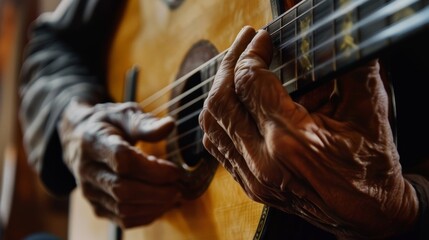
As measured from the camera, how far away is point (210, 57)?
2.41ft

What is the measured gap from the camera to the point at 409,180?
0.58 metres

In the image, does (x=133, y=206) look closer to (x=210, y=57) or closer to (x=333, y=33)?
(x=210, y=57)

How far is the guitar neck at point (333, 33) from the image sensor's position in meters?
0.40

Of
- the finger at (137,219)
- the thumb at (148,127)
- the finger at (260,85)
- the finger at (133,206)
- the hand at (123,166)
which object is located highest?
the finger at (260,85)

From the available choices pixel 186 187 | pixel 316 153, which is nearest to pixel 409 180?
pixel 316 153

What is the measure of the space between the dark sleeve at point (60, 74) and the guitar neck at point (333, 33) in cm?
63

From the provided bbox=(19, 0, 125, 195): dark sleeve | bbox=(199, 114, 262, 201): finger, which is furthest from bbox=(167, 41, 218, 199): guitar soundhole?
bbox=(19, 0, 125, 195): dark sleeve

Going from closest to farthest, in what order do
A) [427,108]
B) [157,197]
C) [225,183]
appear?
Result: 1. [427,108]
2. [225,183]
3. [157,197]

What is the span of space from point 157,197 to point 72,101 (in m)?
0.34

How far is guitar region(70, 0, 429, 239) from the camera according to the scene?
44 cm

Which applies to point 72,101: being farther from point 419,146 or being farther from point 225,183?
point 419,146

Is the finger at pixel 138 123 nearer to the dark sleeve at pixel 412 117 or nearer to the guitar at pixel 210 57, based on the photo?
the guitar at pixel 210 57

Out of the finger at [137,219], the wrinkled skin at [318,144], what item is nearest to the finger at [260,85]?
the wrinkled skin at [318,144]

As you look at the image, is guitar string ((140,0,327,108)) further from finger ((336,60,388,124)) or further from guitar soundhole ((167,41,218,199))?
finger ((336,60,388,124))
